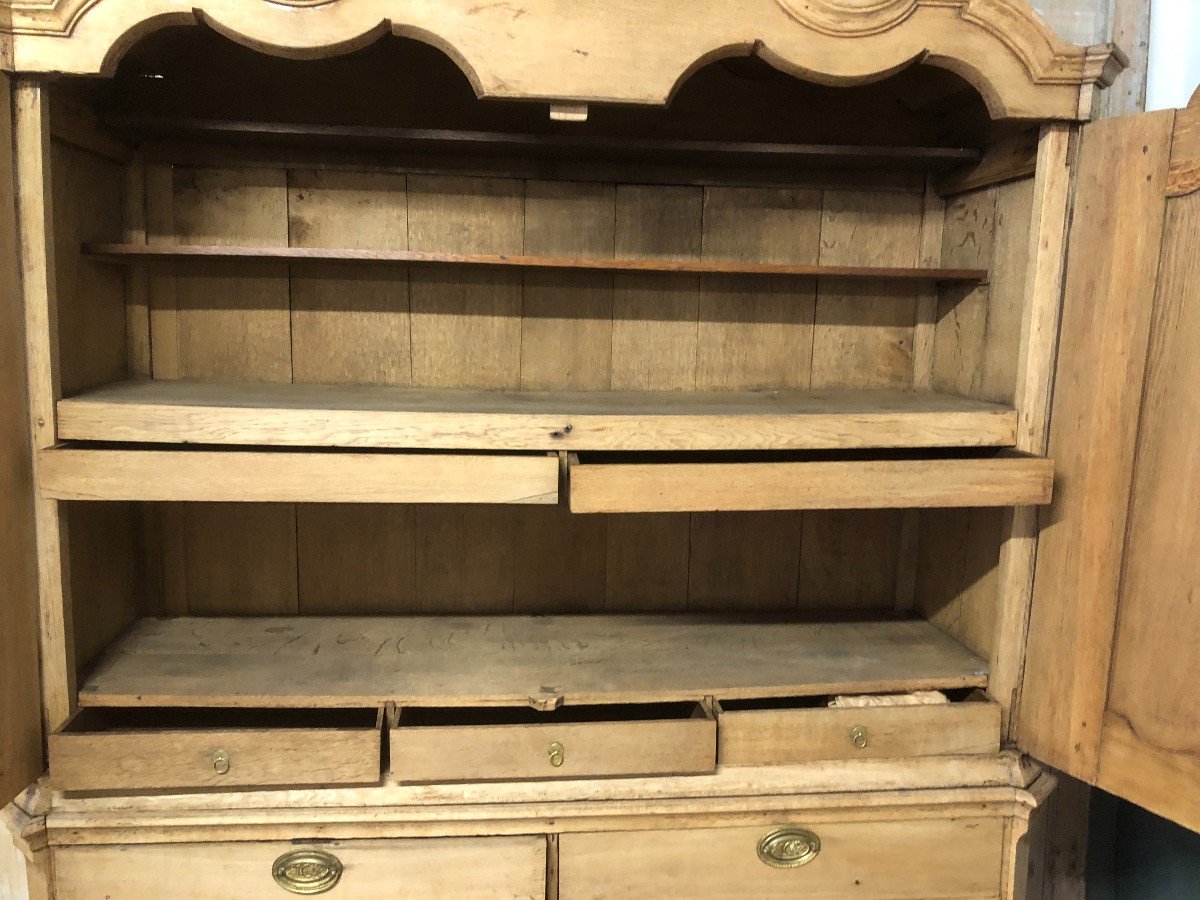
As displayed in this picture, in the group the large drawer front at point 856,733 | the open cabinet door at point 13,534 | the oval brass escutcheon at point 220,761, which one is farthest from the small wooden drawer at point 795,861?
the open cabinet door at point 13,534

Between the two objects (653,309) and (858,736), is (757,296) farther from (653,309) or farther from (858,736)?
(858,736)

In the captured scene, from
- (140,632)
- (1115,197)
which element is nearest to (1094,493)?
(1115,197)

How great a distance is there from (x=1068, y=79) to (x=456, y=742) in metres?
1.34

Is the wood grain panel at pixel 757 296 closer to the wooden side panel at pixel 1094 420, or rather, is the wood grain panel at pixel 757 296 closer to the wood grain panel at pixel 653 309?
the wood grain panel at pixel 653 309

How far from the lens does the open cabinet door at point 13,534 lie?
1.09 m

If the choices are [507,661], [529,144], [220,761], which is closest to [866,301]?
[529,144]

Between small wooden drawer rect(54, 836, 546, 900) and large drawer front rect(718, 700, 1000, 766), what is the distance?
355mm

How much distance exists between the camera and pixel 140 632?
1515 mm

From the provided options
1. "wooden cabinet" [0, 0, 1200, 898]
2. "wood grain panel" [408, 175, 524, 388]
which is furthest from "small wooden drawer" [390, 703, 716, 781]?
"wood grain panel" [408, 175, 524, 388]

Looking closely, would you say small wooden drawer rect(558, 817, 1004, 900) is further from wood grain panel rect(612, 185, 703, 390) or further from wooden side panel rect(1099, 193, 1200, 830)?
wood grain panel rect(612, 185, 703, 390)

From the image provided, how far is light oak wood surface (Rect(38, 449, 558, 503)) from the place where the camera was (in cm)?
114

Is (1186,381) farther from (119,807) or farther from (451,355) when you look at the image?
(119,807)

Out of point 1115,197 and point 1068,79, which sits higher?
point 1068,79

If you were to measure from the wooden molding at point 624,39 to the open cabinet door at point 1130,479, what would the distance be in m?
0.14
